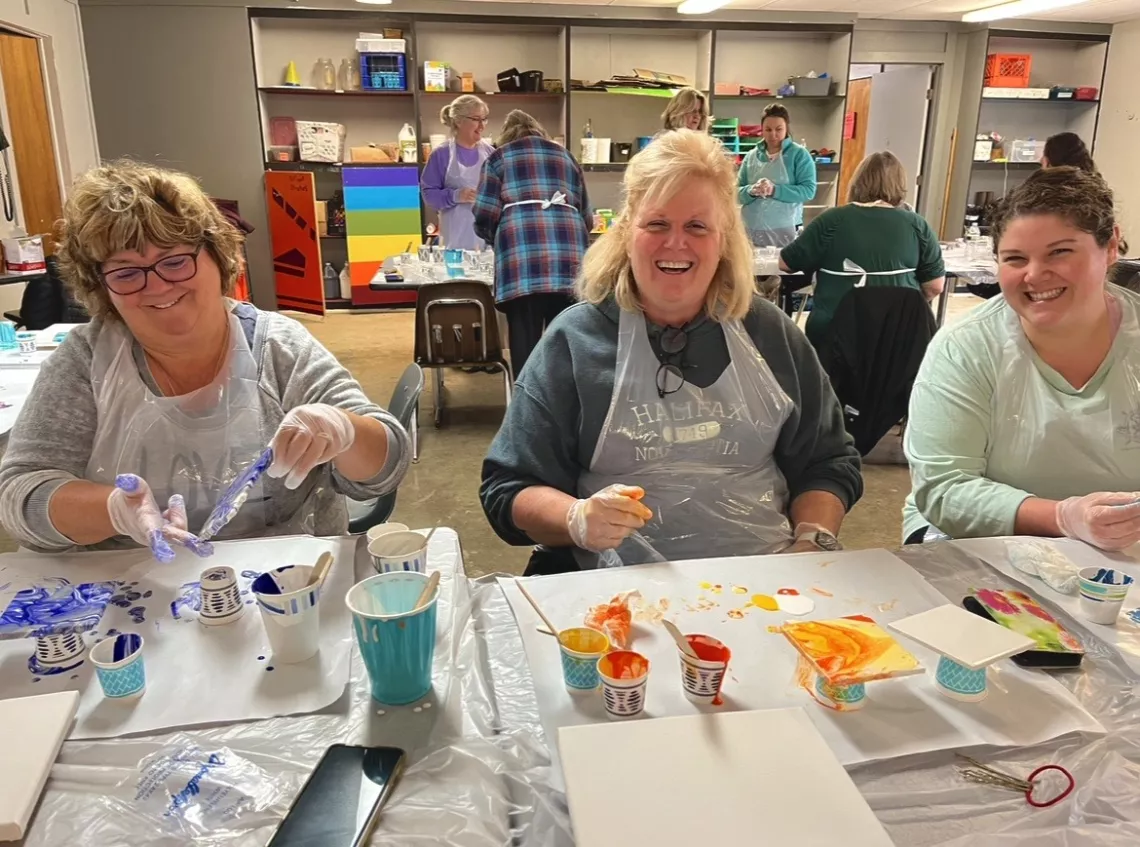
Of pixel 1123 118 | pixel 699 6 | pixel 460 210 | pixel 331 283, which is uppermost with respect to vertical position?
pixel 699 6

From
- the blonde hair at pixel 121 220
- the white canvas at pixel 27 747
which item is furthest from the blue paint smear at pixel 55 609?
the blonde hair at pixel 121 220

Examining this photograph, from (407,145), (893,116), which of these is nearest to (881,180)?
(407,145)

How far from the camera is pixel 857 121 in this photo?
893 centimetres

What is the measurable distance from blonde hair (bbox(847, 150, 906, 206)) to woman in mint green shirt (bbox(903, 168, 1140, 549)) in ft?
7.50

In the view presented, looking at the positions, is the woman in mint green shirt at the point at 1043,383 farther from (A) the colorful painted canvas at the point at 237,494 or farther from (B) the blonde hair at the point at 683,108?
(B) the blonde hair at the point at 683,108

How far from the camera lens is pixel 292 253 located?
673cm

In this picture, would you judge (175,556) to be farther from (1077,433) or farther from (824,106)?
(824,106)

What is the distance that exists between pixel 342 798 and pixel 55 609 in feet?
1.96

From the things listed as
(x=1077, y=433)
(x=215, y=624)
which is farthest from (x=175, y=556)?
(x=1077, y=433)

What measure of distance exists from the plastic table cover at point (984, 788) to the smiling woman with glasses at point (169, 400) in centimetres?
61

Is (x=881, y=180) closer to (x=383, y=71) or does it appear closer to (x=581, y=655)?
(x=581, y=655)

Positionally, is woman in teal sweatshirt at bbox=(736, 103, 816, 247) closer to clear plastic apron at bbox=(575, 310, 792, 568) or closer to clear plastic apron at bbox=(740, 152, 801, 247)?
clear plastic apron at bbox=(740, 152, 801, 247)

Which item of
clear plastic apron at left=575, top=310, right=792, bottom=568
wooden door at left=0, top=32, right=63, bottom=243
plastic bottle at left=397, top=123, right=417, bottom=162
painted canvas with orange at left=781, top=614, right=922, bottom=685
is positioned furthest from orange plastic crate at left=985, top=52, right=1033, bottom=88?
painted canvas with orange at left=781, top=614, right=922, bottom=685

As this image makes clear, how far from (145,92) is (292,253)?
1628 millimetres
